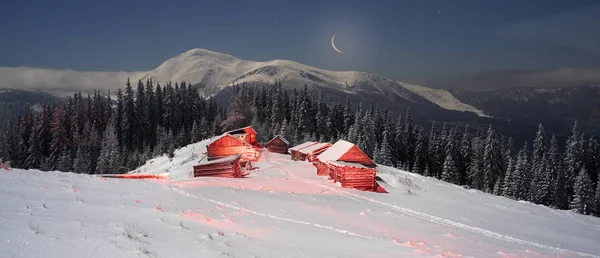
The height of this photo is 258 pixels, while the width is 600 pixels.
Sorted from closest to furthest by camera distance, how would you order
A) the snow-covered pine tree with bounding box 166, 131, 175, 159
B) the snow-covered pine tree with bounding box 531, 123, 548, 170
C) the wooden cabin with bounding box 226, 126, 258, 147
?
the wooden cabin with bounding box 226, 126, 258, 147
the snow-covered pine tree with bounding box 531, 123, 548, 170
the snow-covered pine tree with bounding box 166, 131, 175, 159

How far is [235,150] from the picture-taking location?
5828cm

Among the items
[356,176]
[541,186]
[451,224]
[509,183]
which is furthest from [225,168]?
[541,186]

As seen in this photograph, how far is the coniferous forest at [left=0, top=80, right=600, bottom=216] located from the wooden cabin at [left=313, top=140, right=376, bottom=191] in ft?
97.6

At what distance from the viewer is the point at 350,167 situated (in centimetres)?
3669

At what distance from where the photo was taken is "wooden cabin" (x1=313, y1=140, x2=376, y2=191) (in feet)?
120

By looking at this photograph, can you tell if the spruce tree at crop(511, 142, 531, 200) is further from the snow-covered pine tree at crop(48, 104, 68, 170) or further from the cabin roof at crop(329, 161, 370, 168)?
the snow-covered pine tree at crop(48, 104, 68, 170)

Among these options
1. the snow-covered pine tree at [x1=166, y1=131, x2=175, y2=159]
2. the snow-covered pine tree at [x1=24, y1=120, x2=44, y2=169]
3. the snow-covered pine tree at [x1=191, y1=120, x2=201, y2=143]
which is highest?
the snow-covered pine tree at [x1=191, y1=120, x2=201, y2=143]

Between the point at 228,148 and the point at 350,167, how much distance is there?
89.0 feet

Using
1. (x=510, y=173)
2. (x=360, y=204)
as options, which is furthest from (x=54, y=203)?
(x=510, y=173)

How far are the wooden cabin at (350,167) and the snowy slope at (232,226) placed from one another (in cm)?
847

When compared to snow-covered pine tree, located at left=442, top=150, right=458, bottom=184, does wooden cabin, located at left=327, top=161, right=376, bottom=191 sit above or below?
above

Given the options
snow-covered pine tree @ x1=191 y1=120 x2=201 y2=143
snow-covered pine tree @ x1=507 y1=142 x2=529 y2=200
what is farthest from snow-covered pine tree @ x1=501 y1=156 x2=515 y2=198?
snow-covered pine tree @ x1=191 y1=120 x2=201 y2=143

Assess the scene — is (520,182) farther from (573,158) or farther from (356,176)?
(356,176)

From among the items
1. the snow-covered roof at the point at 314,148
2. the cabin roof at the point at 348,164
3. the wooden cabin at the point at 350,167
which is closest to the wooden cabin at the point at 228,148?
the snow-covered roof at the point at 314,148
